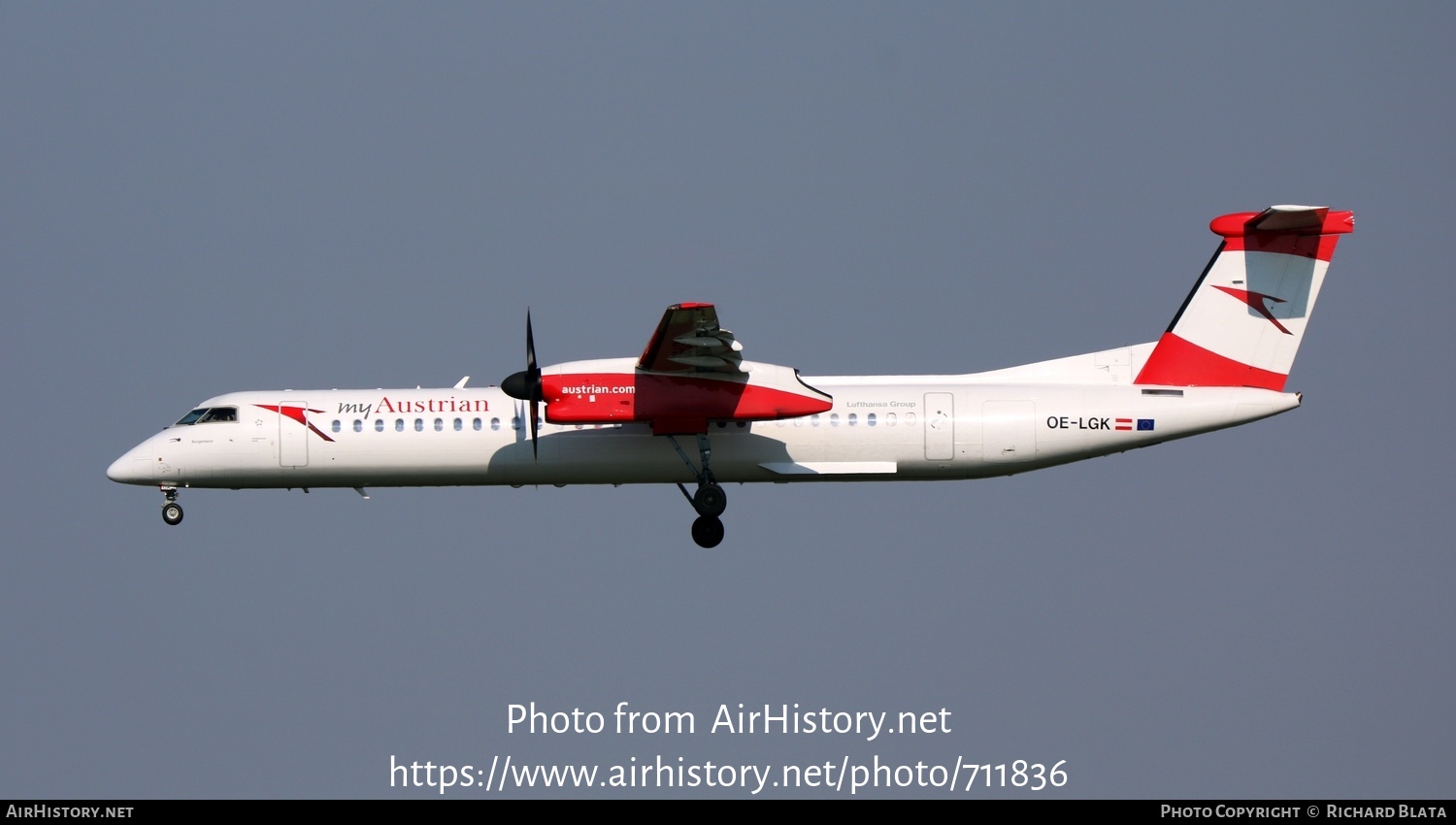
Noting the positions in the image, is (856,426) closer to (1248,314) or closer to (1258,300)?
(1248,314)

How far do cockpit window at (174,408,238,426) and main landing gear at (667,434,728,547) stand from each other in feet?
21.9

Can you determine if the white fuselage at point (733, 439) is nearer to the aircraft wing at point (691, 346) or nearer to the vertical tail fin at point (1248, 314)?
the vertical tail fin at point (1248, 314)

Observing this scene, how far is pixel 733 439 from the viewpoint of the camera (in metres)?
24.6

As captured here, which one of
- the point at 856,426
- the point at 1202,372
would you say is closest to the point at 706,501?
the point at 856,426

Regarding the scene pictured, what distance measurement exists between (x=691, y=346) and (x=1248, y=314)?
8.53 meters

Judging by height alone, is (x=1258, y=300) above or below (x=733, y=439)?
above

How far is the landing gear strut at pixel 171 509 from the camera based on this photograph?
25.3m

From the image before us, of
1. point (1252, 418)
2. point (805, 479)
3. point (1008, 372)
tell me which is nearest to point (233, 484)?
point (805, 479)

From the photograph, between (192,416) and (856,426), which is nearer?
(856,426)

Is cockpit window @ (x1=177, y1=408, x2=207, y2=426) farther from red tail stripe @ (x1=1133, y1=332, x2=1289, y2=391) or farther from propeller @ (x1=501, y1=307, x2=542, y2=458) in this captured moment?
red tail stripe @ (x1=1133, y1=332, x2=1289, y2=391)

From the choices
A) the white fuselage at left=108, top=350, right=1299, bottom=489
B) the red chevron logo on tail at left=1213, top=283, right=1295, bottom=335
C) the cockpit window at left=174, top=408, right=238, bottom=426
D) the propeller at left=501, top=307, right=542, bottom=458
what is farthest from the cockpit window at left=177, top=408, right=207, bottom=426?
the red chevron logo on tail at left=1213, top=283, right=1295, bottom=335

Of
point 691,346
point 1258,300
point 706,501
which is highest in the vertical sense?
point 1258,300

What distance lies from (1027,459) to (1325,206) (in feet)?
18.4

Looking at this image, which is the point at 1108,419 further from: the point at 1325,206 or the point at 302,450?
the point at 302,450
